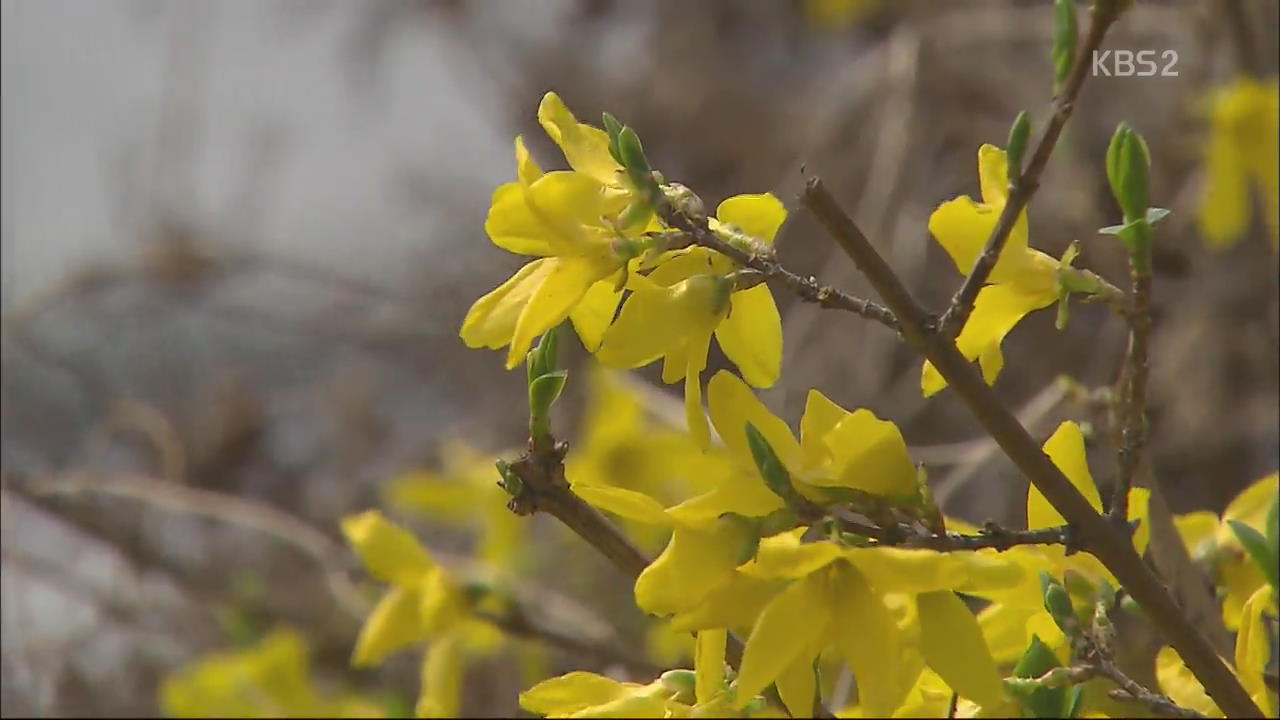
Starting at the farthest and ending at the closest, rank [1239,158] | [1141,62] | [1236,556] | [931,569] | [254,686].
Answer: [1141,62] < [1239,158] < [254,686] < [1236,556] < [931,569]

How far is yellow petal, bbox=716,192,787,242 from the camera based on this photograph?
461mm

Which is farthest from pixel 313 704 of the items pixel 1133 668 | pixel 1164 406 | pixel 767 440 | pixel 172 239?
pixel 172 239

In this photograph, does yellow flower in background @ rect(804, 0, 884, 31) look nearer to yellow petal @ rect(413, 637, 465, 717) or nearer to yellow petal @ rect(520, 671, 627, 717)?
yellow petal @ rect(413, 637, 465, 717)

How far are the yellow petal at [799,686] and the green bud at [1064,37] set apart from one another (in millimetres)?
228

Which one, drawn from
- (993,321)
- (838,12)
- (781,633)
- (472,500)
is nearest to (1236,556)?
(993,321)

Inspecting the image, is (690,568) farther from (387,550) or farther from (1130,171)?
(387,550)

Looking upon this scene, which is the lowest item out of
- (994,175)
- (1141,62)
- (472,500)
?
(994,175)

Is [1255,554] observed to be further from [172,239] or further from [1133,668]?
[172,239]

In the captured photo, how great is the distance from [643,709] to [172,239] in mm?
2140

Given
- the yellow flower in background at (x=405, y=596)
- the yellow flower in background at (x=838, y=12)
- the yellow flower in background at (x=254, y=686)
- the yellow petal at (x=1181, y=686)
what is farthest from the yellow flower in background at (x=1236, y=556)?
the yellow flower in background at (x=838, y=12)

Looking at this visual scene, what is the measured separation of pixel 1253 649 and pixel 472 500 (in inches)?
45.5

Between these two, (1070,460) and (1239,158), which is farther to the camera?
(1239,158)

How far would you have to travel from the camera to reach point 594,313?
47 cm

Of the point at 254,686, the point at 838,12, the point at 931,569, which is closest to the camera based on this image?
the point at 931,569
